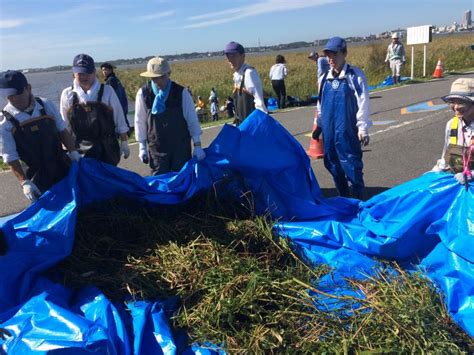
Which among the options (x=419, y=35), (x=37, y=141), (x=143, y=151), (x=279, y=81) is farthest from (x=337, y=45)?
(x=419, y=35)

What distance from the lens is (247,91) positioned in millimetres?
4770

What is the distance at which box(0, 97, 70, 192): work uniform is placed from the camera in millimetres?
3209

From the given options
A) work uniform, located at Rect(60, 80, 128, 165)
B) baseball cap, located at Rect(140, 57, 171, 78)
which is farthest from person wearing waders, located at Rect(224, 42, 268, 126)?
work uniform, located at Rect(60, 80, 128, 165)

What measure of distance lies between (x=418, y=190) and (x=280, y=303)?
4.34ft

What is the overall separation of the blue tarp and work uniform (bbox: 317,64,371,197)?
1.59ft

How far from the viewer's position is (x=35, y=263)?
2.80 m

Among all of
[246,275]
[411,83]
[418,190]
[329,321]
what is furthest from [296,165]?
[411,83]

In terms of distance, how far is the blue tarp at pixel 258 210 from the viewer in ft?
7.97

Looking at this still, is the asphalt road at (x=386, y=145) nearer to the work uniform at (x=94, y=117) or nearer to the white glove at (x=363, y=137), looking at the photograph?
the white glove at (x=363, y=137)

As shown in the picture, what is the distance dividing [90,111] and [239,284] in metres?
2.08

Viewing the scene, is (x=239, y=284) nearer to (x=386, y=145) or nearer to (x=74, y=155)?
(x=74, y=155)

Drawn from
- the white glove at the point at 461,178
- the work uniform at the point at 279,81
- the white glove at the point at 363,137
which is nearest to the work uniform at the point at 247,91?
the white glove at the point at 363,137

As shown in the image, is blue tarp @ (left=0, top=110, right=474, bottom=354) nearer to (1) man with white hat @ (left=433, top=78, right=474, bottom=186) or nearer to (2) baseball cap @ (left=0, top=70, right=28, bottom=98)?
(1) man with white hat @ (left=433, top=78, right=474, bottom=186)

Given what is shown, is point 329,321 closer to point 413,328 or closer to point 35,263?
point 413,328
